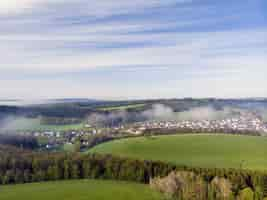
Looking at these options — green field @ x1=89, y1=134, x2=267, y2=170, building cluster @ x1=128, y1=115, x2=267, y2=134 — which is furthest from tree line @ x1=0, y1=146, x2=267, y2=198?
building cluster @ x1=128, y1=115, x2=267, y2=134

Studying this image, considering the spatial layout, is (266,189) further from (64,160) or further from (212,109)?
(212,109)

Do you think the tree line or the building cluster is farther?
the building cluster

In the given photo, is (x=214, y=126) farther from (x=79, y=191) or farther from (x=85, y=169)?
(x=79, y=191)

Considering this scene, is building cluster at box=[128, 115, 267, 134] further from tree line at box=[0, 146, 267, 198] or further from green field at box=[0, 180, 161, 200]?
green field at box=[0, 180, 161, 200]

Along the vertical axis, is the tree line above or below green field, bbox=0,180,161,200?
above

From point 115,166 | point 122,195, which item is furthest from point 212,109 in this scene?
point 122,195

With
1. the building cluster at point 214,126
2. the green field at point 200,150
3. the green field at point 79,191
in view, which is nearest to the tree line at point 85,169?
the green field at point 79,191
